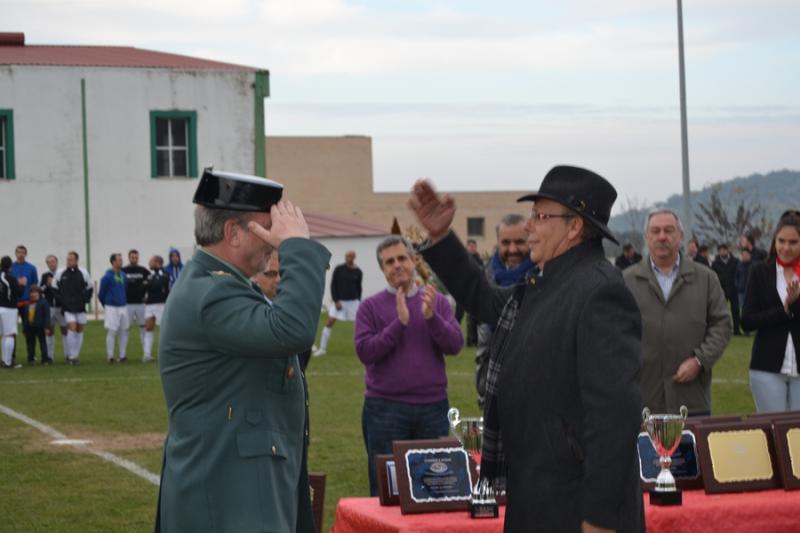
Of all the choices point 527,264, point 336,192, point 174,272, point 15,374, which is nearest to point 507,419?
point 527,264

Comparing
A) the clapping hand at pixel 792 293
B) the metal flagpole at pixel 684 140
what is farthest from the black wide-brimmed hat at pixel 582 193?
the metal flagpole at pixel 684 140

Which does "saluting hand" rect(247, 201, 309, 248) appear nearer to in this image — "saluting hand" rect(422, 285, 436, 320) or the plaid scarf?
the plaid scarf

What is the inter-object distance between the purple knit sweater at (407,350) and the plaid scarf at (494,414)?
350cm

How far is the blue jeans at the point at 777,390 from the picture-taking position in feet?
30.3

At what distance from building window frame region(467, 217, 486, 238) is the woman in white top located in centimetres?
8164

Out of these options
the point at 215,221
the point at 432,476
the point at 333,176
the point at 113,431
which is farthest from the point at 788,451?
the point at 333,176

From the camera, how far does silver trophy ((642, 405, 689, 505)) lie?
251 inches

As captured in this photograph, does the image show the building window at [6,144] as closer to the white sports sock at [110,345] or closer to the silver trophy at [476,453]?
the white sports sock at [110,345]

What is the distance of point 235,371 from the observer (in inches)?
177

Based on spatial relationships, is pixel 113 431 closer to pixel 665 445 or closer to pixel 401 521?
pixel 401 521

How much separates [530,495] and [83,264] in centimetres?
3794

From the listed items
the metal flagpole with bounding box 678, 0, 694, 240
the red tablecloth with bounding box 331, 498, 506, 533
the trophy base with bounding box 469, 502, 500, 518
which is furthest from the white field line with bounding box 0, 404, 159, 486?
the metal flagpole with bounding box 678, 0, 694, 240

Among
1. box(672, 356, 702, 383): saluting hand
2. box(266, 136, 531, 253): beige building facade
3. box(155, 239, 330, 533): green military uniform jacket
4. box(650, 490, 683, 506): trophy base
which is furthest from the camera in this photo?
box(266, 136, 531, 253): beige building facade

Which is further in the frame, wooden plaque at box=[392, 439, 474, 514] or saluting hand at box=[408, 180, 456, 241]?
wooden plaque at box=[392, 439, 474, 514]
